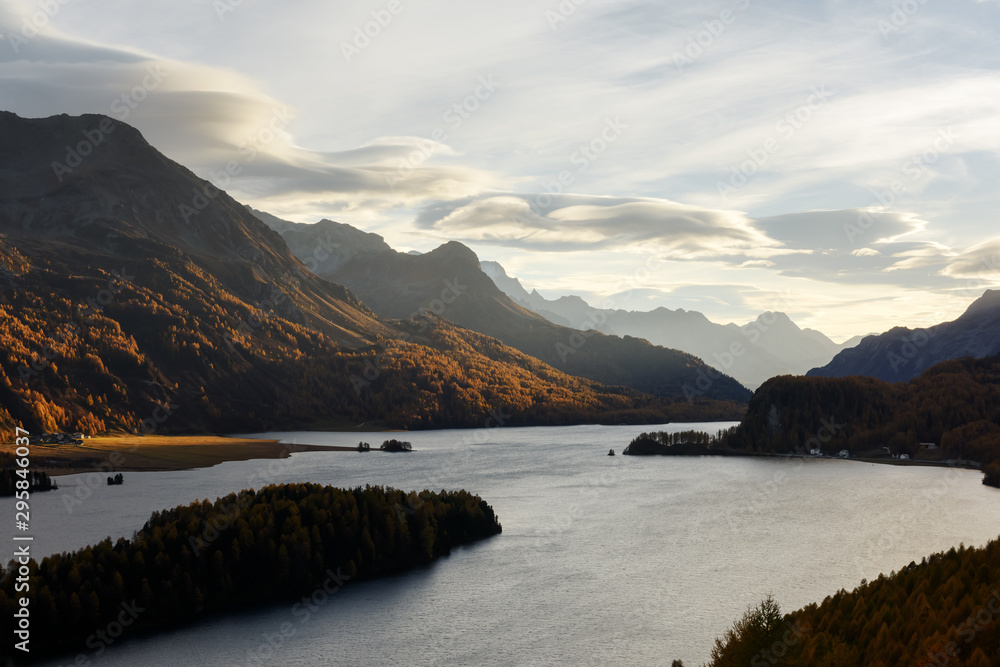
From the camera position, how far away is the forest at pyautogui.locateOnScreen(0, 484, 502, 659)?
7962 centimetres

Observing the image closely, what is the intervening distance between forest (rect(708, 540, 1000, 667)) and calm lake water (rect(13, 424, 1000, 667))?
14932 millimetres

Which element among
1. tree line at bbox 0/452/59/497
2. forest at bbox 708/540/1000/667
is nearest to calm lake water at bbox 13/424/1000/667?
tree line at bbox 0/452/59/497

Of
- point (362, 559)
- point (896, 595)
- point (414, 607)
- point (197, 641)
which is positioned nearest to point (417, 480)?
point (362, 559)

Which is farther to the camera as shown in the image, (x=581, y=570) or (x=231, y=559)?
(x=581, y=570)

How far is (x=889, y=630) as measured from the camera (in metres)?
59.0

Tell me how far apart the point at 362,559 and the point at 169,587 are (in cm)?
2737

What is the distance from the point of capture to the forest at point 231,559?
79625 millimetres

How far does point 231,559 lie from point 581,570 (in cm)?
4677

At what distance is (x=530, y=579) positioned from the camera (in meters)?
102

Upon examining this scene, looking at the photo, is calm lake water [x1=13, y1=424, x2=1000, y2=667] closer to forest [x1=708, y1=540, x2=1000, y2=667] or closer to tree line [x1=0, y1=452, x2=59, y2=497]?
tree line [x1=0, y1=452, x2=59, y2=497]

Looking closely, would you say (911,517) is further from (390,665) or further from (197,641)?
(197,641)

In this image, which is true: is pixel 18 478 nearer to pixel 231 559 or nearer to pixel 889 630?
pixel 231 559

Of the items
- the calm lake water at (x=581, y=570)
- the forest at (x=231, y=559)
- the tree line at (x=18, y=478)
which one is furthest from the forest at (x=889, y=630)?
the tree line at (x=18, y=478)

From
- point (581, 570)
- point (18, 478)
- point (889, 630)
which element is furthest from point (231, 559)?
point (18, 478)
